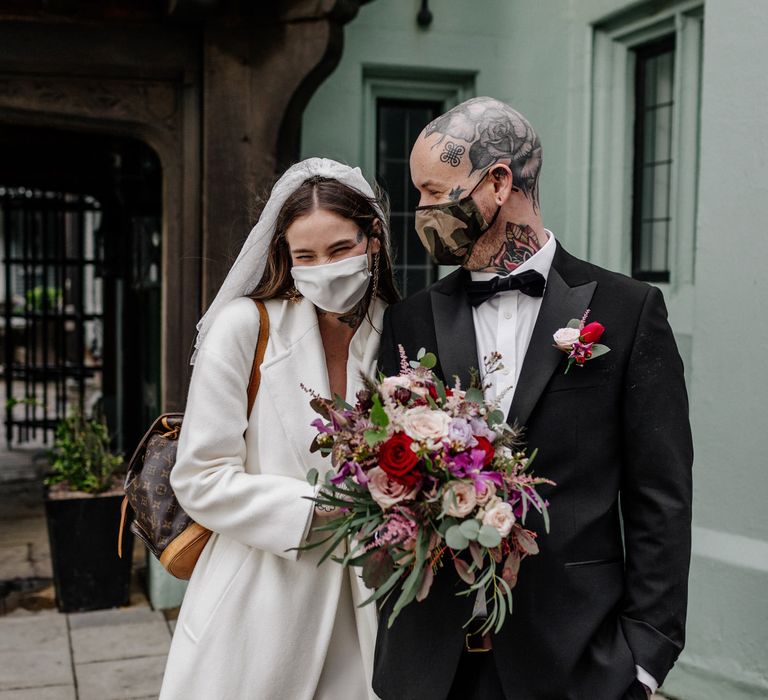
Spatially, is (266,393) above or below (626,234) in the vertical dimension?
below

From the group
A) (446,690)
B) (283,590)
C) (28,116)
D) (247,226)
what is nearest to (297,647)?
(283,590)

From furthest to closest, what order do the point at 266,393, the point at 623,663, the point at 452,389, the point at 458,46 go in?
the point at 458,46
the point at 266,393
the point at 623,663
the point at 452,389

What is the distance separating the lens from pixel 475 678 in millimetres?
2197

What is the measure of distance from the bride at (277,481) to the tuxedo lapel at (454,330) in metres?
0.25

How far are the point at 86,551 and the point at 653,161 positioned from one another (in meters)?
3.63

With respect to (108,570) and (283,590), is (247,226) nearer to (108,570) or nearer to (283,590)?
(108,570)

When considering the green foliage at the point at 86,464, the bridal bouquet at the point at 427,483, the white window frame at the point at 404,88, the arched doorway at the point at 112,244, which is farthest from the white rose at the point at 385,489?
the arched doorway at the point at 112,244

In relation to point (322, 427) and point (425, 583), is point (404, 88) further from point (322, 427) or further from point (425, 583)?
point (425, 583)

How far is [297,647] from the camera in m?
2.49

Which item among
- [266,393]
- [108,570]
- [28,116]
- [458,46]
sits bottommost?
[108,570]

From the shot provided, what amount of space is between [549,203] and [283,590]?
3.68 meters

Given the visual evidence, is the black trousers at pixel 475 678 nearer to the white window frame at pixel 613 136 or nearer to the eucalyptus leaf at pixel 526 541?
the eucalyptus leaf at pixel 526 541

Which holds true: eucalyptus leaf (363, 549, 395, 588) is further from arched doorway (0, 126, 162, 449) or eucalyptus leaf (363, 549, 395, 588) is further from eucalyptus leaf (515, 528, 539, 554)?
arched doorway (0, 126, 162, 449)

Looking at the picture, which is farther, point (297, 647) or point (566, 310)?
point (297, 647)
